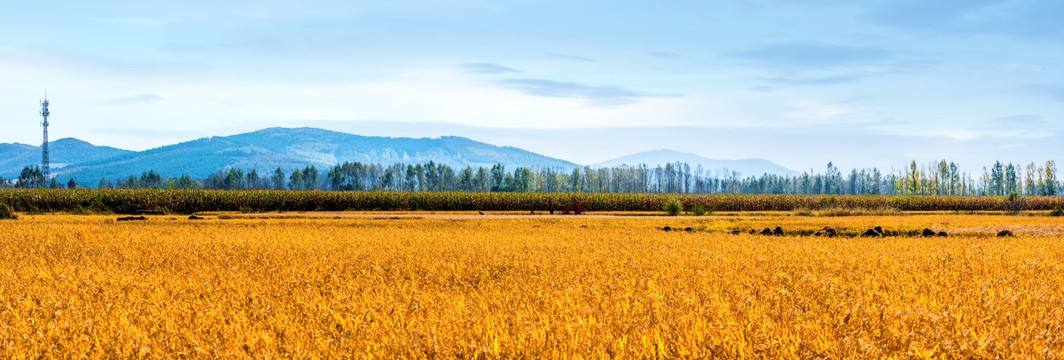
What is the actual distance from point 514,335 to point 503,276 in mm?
5839

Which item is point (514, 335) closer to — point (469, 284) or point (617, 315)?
point (617, 315)

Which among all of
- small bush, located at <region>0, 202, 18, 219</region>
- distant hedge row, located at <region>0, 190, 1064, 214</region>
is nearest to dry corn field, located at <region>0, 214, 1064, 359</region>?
small bush, located at <region>0, 202, 18, 219</region>

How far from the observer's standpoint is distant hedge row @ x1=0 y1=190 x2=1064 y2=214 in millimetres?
76500

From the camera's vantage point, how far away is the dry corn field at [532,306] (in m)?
7.55

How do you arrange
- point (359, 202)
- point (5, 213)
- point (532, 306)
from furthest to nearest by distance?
point (359, 202) → point (5, 213) → point (532, 306)

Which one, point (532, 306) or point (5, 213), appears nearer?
point (532, 306)

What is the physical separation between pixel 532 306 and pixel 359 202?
77.9 meters

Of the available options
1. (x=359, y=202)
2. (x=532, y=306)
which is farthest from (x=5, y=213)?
(x=532, y=306)

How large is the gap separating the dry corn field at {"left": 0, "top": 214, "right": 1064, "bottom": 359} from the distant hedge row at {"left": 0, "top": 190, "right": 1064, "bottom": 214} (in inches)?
2307

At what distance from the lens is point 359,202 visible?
85.4 meters

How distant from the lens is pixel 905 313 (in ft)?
30.2

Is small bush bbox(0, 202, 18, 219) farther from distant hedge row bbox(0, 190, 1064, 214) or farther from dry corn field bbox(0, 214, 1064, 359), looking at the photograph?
dry corn field bbox(0, 214, 1064, 359)

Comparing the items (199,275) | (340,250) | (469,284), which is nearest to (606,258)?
(469,284)

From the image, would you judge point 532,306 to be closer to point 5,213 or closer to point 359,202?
point 5,213
